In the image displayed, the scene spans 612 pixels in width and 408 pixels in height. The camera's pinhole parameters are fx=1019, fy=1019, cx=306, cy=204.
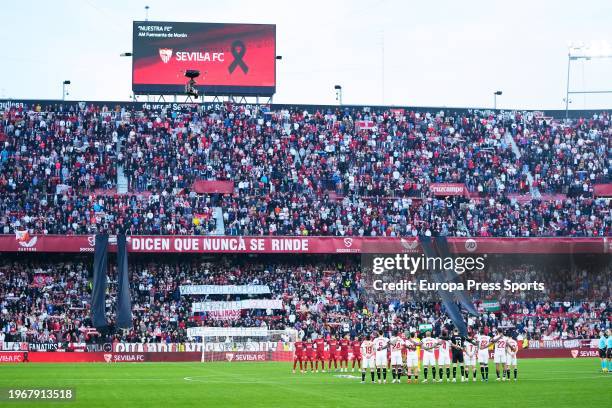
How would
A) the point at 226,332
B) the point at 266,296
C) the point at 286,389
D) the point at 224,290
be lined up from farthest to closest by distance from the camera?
the point at 266,296 < the point at 224,290 < the point at 226,332 < the point at 286,389

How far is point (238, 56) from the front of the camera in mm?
79562

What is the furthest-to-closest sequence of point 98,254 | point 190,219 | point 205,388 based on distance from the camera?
point 190,219 < point 98,254 < point 205,388

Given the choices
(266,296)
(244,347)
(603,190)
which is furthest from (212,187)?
(603,190)

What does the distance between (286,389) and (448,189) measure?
138 feet

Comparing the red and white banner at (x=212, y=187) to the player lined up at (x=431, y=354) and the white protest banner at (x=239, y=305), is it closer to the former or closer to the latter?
the white protest banner at (x=239, y=305)

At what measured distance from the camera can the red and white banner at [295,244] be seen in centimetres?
6462

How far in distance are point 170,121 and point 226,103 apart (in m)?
5.24

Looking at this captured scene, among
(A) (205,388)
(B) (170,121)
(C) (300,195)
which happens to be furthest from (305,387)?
(B) (170,121)

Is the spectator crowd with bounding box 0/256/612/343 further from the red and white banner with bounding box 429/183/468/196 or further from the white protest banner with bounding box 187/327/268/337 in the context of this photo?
the red and white banner with bounding box 429/183/468/196

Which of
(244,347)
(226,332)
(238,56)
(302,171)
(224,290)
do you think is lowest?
(244,347)

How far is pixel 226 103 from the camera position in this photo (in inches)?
3152

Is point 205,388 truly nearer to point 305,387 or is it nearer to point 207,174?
point 305,387

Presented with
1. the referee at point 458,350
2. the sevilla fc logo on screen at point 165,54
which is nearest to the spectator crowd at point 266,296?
the sevilla fc logo on screen at point 165,54

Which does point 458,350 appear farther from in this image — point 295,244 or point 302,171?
point 302,171
